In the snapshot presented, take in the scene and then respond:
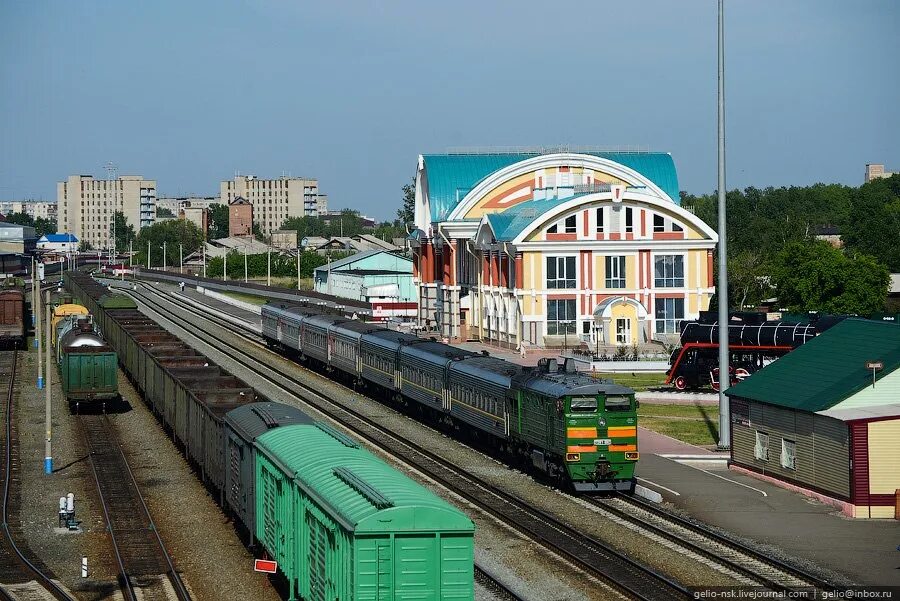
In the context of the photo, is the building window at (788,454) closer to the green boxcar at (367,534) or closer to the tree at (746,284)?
the green boxcar at (367,534)

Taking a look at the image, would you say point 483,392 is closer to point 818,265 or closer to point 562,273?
point 562,273

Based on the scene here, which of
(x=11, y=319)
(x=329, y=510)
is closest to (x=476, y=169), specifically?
(x=11, y=319)

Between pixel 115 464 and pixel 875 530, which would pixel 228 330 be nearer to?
pixel 115 464

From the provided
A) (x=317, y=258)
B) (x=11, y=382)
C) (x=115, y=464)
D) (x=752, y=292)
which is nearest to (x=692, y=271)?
(x=752, y=292)

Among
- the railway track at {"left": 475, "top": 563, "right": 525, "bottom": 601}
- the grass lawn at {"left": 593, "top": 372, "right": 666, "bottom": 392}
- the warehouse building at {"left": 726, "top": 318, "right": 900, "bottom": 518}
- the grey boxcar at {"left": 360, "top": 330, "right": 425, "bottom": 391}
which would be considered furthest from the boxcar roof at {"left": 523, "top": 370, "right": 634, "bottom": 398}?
the grass lawn at {"left": 593, "top": 372, "right": 666, "bottom": 392}

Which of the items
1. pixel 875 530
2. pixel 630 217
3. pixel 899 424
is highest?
pixel 630 217

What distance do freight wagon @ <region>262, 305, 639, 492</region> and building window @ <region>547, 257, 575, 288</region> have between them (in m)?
26.6

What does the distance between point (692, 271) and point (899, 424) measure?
50.8m

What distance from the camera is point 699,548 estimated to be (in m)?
24.4

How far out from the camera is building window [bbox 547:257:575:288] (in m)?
77.2

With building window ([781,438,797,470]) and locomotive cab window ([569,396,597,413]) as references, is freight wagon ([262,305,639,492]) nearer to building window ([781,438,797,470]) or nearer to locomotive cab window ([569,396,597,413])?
locomotive cab window ([569,396,597,413])

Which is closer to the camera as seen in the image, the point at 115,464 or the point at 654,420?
the point at 115,464

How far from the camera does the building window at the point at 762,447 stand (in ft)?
109

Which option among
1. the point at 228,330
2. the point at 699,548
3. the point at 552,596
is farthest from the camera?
the point at 228,330
